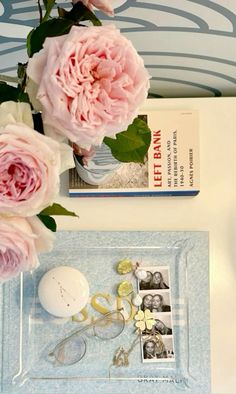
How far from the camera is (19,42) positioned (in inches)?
35.4

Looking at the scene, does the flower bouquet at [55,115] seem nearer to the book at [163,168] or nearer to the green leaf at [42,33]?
the green leaf at [42,33]

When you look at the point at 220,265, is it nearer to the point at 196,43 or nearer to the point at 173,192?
the point at 173,192

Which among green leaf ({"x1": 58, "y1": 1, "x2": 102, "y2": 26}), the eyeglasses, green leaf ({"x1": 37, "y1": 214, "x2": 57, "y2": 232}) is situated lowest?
the eyeglasses

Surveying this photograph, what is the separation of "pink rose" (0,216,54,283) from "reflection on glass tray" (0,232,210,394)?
531 mm

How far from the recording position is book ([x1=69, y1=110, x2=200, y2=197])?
102 centimetres

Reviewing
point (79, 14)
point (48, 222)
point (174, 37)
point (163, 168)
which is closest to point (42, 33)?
point (79, 14)

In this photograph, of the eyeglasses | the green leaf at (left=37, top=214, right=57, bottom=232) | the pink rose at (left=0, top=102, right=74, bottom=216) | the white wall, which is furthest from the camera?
the eyeglasses

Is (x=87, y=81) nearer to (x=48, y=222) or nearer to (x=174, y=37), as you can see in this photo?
(x=48, y=222)

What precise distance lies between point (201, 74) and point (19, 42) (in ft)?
0.99

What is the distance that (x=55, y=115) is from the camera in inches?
17.7

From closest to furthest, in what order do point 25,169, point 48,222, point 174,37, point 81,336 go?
point 25,169, point 48,222, point 174,37, point 81,336

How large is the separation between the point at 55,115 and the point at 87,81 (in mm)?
35

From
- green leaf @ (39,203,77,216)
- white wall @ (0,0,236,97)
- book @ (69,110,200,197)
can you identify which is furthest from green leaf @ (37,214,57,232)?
book @ (69,110,200,197)

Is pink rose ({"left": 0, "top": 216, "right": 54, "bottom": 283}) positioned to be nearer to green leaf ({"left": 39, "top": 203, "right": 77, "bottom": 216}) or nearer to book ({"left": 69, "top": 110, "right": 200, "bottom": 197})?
green leaf ({"left": 39, "top": 203, "right": 77, "bottom": 216})
